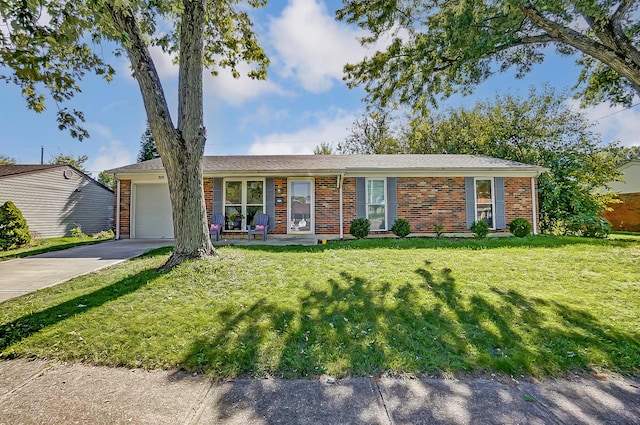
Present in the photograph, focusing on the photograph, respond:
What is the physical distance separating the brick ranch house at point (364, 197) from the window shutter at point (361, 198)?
37 mm

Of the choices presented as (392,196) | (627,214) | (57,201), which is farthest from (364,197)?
(627,214)

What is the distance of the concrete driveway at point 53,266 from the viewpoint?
206 inches

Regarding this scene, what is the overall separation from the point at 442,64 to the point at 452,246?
5.40m

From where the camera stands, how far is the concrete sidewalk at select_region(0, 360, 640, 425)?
2059 millimetres

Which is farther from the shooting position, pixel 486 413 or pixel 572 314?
pixel 572 314

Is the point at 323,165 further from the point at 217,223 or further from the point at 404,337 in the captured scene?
the point at 404,337

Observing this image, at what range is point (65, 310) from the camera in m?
3.88

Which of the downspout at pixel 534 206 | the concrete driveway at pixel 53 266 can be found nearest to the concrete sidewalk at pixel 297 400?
the concrete driveway at pixel 53 266

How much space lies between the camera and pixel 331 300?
4.19 metres

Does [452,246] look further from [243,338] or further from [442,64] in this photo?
[243,338]

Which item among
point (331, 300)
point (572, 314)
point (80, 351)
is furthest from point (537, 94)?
point (80, 351)

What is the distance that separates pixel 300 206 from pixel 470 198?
6.31 metres

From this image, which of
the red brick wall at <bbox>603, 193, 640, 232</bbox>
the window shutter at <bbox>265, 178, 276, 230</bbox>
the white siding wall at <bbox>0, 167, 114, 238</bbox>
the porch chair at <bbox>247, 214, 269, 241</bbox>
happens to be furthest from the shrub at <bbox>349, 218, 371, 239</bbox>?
the red brick wall at <bbox>603, 193, 640, 232</bbox>

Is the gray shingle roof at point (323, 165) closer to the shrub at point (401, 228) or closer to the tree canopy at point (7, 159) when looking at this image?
the shrub at point (401, 228)
